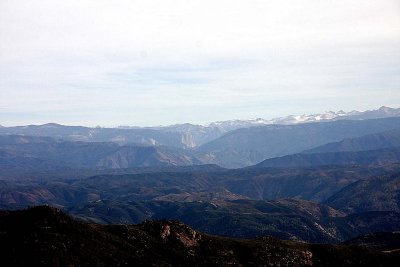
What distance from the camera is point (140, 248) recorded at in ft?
Answer: 447

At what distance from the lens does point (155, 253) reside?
445 ft

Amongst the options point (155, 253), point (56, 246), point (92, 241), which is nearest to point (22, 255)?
point (56, 246)

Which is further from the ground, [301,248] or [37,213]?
[37,213]

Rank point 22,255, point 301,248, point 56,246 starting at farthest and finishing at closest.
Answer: point 301,248 → point 56,246 → point 22,255

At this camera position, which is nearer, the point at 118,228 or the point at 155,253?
the point at 155,253

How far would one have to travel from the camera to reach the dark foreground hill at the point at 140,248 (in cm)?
11131

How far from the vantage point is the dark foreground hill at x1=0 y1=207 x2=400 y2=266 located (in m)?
111

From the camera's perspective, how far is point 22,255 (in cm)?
10550

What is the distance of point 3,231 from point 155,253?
41.5 m

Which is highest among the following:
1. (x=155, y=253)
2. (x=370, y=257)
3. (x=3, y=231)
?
(x=3, y=231)

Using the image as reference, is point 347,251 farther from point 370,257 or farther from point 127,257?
point 127,257

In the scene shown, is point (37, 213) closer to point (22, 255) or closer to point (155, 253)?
point (22, 255)

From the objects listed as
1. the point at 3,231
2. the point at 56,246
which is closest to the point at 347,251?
the point at 56,246

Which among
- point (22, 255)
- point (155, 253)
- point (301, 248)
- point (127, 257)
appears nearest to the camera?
point (22, 255)
